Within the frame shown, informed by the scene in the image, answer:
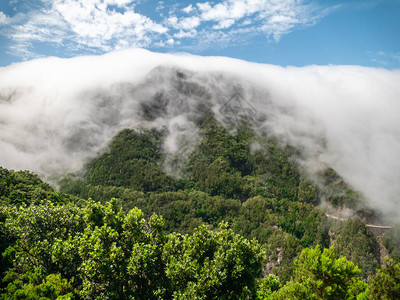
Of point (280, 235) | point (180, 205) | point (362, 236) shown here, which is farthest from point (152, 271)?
point (362, 236)

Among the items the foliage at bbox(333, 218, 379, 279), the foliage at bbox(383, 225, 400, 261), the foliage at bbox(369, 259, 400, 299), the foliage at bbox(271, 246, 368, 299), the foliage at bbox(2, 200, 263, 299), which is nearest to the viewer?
the foliage at bbox(2, 200, 263, 299)

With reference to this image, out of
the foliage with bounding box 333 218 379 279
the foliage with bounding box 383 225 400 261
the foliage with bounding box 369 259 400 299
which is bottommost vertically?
the foliage with bounding box 383 225 400 261

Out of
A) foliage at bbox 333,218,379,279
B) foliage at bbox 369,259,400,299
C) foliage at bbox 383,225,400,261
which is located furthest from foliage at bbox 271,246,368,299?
foliage at bbox 383,225,400,261

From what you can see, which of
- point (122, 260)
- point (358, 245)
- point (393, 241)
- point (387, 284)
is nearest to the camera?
point (122, 260)

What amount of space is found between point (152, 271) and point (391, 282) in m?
21.7

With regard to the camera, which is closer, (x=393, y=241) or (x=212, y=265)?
(x=212, y=265)

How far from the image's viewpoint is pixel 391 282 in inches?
918

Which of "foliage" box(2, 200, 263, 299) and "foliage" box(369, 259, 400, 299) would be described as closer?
"foliage" box(2, 200, 263, 299)

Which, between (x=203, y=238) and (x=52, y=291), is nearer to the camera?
(x=52, y=291)

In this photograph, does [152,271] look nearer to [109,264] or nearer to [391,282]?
[109,264]

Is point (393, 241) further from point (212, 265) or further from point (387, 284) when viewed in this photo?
point (212, 265)

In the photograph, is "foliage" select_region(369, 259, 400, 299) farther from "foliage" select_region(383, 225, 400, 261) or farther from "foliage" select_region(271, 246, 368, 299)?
"foliage" select_region(383, 225, 400, 261)

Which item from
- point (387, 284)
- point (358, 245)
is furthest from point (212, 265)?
point (358, 245)

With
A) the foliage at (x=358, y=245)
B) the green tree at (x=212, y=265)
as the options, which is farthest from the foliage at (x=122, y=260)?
the foliage at (x=358, y=245)
